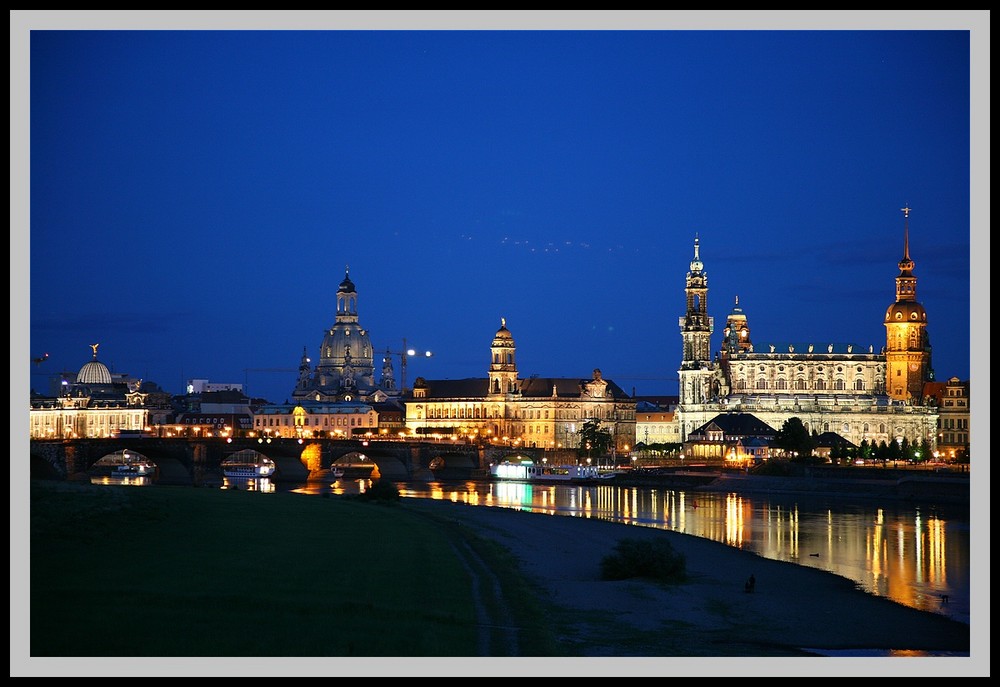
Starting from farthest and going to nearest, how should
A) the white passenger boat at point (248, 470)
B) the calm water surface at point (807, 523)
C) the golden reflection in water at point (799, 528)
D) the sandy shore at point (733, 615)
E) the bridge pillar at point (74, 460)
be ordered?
the white passenger boat at point (248, 470) < the bridge pillar at point (74, 460) < the golden reflection in water at point (799, 528) < the calm water surface at point (807, 523) < the sandy shore at point (733, 615)

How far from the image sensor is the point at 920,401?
178375 mm

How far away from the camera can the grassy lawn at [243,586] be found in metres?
31.8

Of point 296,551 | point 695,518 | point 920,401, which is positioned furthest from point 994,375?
point 920,401

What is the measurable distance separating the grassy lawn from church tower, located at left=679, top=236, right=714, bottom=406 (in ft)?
428

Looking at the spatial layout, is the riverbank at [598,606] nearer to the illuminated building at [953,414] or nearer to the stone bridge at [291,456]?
the stone bridge at [291,456]

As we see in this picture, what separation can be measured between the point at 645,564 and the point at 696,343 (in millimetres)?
142105

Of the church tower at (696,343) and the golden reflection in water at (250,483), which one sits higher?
the church tower at (696,343)

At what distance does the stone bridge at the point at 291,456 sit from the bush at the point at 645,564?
220ft

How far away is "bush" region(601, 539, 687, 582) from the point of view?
166 ft

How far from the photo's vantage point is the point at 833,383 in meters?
183

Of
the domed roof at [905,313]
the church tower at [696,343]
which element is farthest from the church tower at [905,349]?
the church tower at [696,343]

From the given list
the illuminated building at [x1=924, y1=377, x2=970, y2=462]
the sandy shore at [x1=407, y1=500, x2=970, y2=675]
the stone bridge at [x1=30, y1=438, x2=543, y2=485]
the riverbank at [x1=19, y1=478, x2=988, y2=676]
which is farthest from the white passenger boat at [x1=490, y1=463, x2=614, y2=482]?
the sandy shore at [x1=407, y1=500, x2=970, y2=675]

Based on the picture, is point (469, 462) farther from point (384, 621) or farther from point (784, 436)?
point (384, 621)

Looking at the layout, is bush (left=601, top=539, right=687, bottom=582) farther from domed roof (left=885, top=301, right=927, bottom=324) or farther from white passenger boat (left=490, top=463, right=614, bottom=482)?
domed roof (left=885, top=301, right=927, bottom=324)
